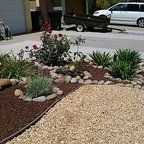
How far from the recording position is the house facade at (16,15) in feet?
49.3

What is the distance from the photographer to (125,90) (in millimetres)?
5379

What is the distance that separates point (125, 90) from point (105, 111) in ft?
3.80

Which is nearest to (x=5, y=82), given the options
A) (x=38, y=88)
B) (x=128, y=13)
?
(x=38, y=88)

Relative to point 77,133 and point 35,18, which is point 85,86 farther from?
point 35,18

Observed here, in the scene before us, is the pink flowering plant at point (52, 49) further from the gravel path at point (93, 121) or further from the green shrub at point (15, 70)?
the gravel path at point (93, 121)

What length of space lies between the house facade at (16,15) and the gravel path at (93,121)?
37.0 feet

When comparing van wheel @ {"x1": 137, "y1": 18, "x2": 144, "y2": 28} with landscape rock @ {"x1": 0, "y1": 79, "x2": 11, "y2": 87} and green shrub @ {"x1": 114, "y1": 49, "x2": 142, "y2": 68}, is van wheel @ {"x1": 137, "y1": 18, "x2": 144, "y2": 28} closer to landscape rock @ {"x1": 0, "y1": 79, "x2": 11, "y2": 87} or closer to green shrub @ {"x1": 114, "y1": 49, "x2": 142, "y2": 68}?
green shrub @ {"x1": 114, "y1": 49, "x2": 142, "y2": 68}

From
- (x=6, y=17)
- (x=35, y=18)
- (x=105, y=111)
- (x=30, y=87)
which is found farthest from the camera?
(x=35, y=18)

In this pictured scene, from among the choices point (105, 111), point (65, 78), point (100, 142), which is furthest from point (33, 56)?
point (100, 142)

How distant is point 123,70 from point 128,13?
43.1 ft

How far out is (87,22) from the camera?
15.7 metres

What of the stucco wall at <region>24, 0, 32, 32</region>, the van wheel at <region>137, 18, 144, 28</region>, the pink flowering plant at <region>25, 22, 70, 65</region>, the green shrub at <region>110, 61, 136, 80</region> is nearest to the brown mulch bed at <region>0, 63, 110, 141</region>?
the green shrub at <region>110, 61, 136, 80</region>

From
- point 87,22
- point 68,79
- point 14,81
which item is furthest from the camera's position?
point 87,22

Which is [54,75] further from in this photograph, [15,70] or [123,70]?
[123,70]
